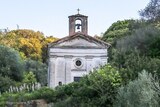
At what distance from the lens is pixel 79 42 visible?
4709 centimetres

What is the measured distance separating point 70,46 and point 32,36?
34.4m

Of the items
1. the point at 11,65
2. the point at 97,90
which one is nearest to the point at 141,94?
the point at 97,90

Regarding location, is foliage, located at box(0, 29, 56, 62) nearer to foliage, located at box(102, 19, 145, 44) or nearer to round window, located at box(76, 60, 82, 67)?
foliage, located at box(102, 19, 145, 44)

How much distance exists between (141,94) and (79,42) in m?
29.3

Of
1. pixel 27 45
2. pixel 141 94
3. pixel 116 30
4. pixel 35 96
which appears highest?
pixel 116 30

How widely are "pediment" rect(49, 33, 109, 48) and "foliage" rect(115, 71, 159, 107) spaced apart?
1050 inches

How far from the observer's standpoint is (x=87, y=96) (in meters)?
26.9

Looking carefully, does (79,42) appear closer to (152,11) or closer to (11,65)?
(11,65)

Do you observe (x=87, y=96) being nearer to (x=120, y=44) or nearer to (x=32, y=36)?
(x=120, y=44)

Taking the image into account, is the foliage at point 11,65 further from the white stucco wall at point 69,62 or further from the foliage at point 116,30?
the foliage at point 116,30

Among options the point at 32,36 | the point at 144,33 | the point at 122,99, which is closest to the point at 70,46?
the point at 144,33

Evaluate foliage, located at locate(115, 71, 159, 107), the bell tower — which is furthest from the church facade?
foliage, located at locate(115, 71, 159, 107)

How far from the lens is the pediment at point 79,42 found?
46.5 m

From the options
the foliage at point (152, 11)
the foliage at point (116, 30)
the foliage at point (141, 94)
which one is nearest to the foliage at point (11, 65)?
the foliage at point (116, 30)
